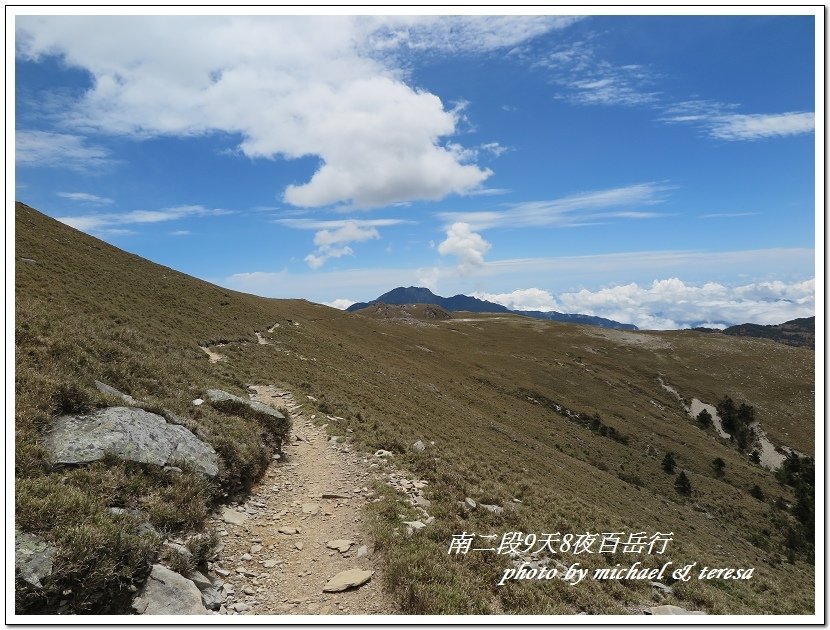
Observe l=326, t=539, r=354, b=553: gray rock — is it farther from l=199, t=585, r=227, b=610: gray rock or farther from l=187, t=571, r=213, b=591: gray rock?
l=187, t=571, r=213, b=591: gray rock

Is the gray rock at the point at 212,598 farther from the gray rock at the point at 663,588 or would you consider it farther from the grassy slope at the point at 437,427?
the gray rock at the point at 663,588

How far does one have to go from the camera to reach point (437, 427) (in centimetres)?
2641

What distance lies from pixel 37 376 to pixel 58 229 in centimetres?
5121

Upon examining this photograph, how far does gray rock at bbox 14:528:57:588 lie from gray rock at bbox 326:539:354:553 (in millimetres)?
5674

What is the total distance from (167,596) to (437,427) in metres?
20.5

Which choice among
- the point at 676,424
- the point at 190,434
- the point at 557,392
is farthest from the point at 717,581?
the point at 676,424

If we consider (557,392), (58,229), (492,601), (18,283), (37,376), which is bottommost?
(557,392)

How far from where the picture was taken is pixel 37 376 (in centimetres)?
1075

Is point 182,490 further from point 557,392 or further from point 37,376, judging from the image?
point 557,392

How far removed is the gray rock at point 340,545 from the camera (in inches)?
391

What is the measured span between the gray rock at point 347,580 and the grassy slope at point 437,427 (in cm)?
69

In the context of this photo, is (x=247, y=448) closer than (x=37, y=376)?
No

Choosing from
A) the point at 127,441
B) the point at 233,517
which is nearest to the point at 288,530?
the point at 233,517

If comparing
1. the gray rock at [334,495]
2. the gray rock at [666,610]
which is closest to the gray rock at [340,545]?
the gray rock at [334,495]
